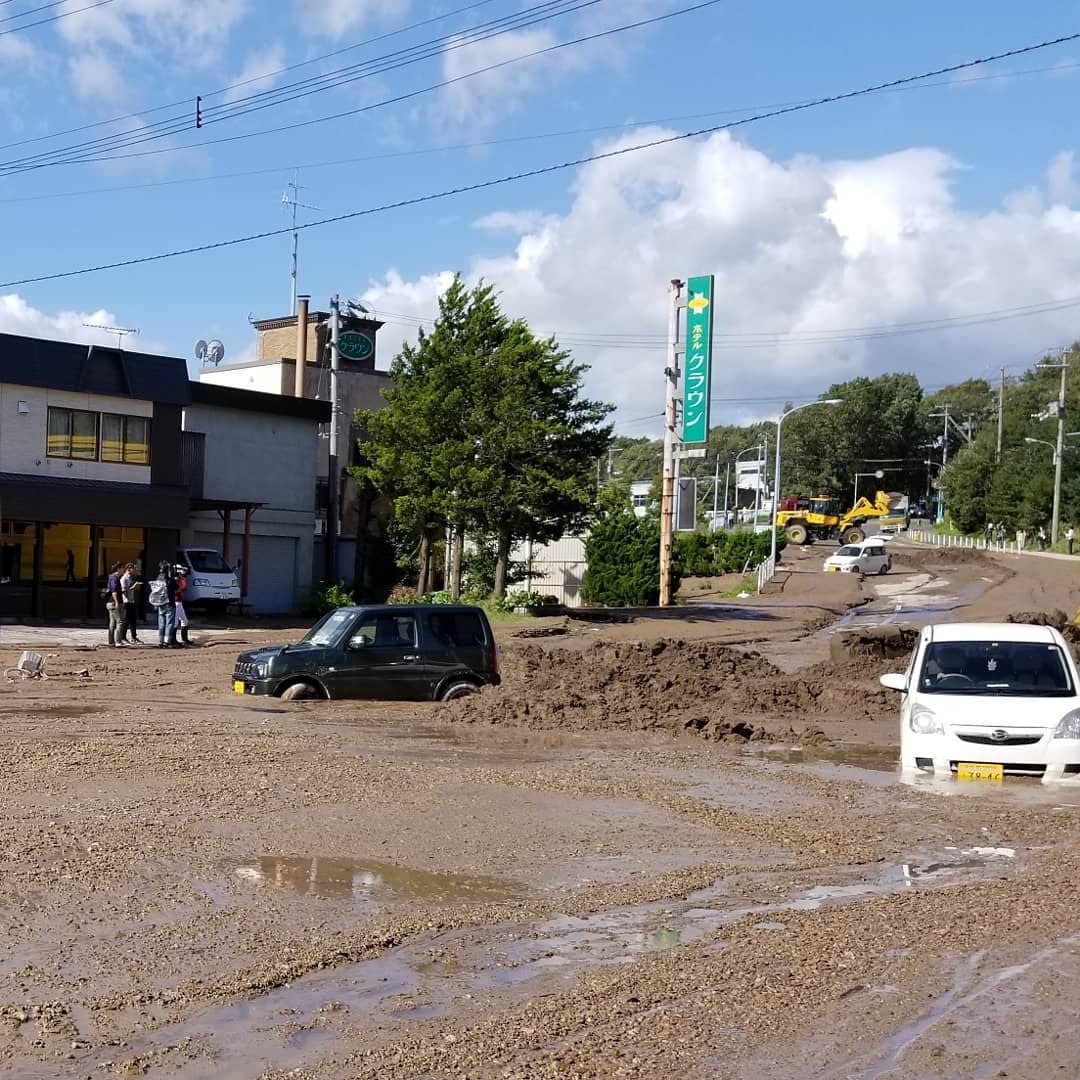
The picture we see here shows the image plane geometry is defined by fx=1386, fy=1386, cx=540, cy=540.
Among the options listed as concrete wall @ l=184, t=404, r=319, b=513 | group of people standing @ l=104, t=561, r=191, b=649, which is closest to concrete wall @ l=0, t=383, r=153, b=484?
concrete wall @ l=184, t=404, r=319, b=513

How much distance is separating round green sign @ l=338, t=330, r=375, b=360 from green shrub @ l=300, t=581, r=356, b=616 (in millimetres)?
13060

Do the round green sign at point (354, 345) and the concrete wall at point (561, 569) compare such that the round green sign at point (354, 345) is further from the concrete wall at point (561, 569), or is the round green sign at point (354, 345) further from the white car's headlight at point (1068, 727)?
the white car's headlight at point (1068, 727)

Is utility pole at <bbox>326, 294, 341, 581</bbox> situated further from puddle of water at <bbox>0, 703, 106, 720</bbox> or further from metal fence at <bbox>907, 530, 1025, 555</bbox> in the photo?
metal fence at <bbox>907, 530, 1025, 555</bbox>

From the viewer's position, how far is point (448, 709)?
1745 centimetres

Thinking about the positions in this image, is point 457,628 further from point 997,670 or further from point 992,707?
point 992,707

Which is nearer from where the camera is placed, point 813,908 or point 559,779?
point 813,908

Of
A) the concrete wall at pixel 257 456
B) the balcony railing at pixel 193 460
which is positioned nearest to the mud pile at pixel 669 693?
the balcony railing at pixel 193 460

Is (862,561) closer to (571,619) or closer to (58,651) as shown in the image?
(571,619)

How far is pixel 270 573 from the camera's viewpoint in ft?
145

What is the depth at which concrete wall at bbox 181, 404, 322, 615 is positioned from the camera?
4219cm

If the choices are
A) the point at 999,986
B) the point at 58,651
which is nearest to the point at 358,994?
the point at 999,986

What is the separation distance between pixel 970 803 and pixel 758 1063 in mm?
6996

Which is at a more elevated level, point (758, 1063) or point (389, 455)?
point (389, 455)

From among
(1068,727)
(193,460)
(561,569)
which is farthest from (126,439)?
(1068,727)
